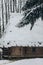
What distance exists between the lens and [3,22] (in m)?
29.5

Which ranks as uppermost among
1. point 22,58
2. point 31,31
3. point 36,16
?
point 36,16

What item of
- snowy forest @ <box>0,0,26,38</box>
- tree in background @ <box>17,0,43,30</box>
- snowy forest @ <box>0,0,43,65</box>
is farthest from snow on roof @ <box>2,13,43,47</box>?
snowy forest @ <box>0,0,26,38</box>

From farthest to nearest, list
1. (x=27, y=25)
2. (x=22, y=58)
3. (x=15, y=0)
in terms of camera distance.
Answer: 1. (x=15, y=0)
2. (x=27, y=25)
3. (x=22, y=58)

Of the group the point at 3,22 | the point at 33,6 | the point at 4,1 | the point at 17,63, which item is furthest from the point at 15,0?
the point at 17,63

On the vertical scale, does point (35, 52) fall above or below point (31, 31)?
below

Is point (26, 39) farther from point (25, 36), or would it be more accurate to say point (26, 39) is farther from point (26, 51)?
point (26, 51)

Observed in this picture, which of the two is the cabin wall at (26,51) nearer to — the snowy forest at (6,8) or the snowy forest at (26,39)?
the snowy forest at (26,39)

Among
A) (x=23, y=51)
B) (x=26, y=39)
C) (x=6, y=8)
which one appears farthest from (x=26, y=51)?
(x=6, y=8)

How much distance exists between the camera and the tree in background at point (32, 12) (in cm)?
1731

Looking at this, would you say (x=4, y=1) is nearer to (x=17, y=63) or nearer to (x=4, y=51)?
(x=4, y=51)

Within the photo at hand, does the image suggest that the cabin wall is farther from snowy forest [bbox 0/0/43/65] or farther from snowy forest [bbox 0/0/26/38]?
snowy forest [bbox 0/0/26/38]

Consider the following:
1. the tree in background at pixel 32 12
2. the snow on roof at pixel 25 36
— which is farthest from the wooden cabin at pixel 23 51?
the tree in background at pixel 32 12

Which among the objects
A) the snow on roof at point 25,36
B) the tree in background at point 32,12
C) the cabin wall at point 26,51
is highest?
the tree in background at point 32,12

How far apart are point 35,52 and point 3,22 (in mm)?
12968
